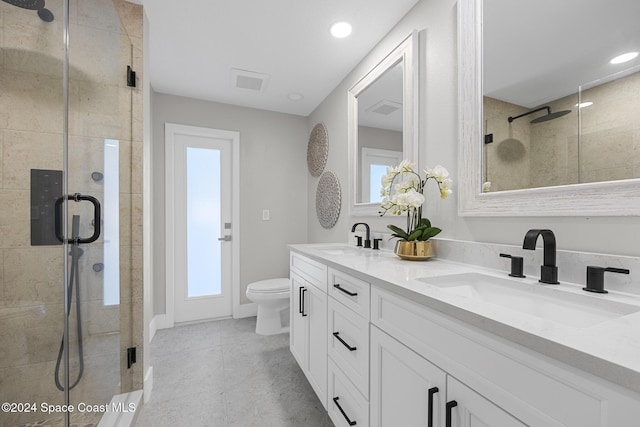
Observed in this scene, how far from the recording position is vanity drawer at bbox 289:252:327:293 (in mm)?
1484

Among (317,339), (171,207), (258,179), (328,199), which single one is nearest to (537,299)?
(317,339)

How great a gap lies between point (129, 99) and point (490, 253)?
2.18 meters

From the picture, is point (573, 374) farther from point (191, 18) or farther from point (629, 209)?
point (191, 18)

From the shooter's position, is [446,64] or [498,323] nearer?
[498,323]

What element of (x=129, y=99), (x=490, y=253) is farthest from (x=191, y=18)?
(x=490, y=253)

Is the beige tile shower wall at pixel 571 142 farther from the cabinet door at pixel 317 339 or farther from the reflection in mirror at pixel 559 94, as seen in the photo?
the cabinet door at pixel 317 339

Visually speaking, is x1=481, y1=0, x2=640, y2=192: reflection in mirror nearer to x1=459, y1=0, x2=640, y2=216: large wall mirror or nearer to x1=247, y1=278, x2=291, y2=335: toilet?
x1=459, y1=0, x2=640, y2=216: large wall mirror

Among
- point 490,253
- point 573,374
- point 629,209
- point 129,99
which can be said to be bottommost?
point 573,374

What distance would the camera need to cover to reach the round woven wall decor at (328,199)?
8.37ft

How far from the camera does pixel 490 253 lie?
1132mm

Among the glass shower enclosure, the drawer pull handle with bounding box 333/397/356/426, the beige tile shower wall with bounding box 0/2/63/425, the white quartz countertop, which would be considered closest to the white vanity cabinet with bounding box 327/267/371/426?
the drawer pull handle with bounding box 333/397/356/426

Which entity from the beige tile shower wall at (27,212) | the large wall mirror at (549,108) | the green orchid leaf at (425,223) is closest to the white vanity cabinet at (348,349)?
the green orchid leaf at (425,223)

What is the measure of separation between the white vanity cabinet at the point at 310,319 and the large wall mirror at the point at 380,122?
2.30ft

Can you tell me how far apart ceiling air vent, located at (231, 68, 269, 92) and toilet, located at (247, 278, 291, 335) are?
1.93 meters
